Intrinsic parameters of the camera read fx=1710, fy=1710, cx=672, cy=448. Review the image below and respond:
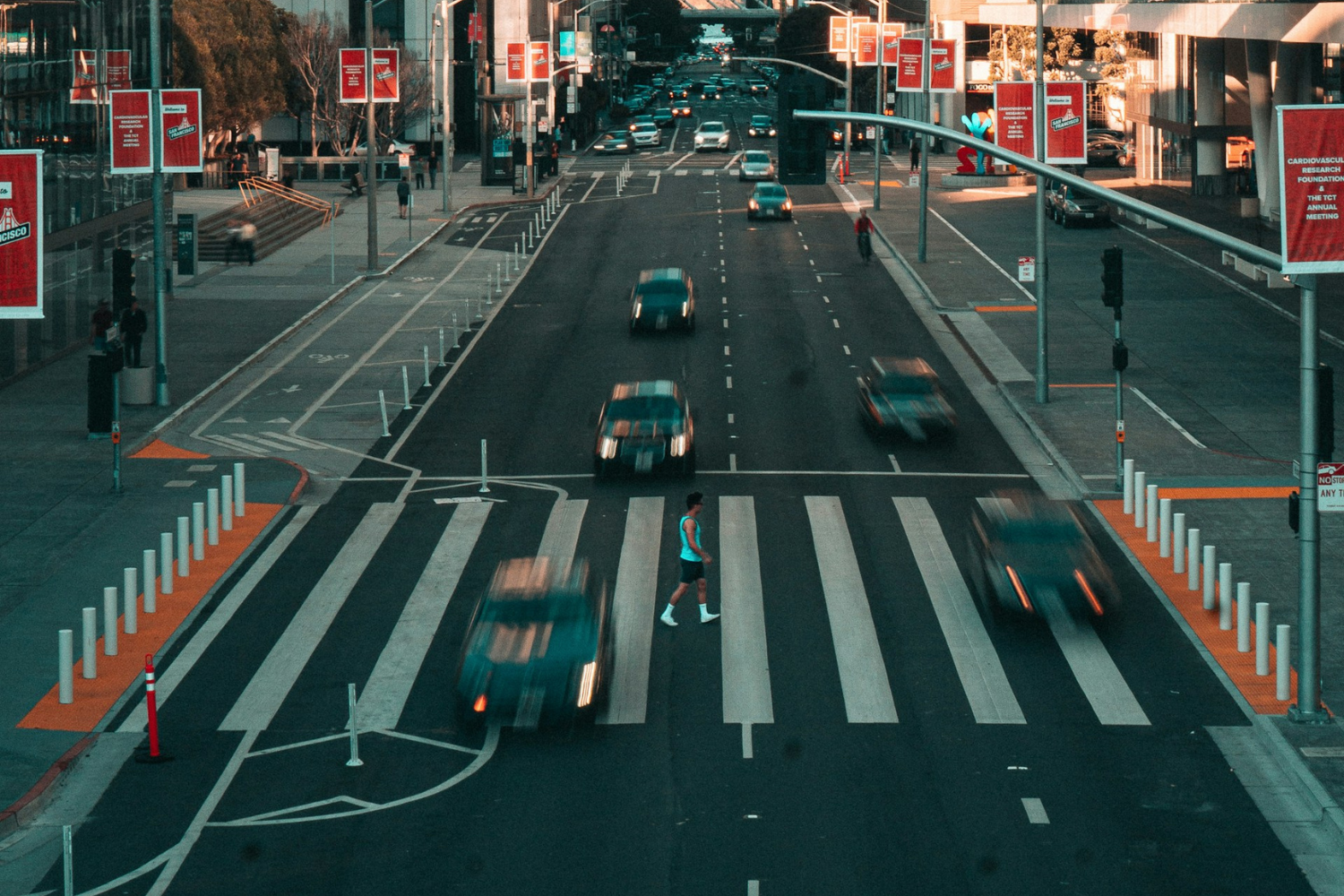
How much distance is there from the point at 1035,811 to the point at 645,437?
14.2 m

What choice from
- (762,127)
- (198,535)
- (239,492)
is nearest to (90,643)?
(198,535)

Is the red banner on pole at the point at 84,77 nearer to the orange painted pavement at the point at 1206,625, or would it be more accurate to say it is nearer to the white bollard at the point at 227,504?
the white bollard at the point at 227,504

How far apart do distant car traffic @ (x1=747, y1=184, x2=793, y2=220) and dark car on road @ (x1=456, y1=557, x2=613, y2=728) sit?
47344 mm

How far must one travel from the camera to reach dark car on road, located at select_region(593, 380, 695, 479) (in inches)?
A: 1140

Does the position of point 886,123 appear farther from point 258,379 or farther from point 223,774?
point 258,379

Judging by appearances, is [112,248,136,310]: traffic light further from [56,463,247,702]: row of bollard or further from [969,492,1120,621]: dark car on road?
[969,492,1120,621]: dark car on road

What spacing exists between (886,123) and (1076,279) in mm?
35592

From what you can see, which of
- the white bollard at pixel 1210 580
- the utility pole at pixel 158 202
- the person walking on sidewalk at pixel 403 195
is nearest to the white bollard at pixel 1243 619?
the white bollard at pixel 1210 580

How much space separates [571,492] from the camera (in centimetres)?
2856

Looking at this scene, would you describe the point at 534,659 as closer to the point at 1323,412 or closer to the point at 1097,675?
the point at 1097,675

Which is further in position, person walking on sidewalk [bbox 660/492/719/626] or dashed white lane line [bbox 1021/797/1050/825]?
person walking on sidewalk [bbox 660/492/719/626]

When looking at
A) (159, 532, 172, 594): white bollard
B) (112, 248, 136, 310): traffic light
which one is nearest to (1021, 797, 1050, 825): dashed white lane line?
(159, 532, 172, 594): white bollard

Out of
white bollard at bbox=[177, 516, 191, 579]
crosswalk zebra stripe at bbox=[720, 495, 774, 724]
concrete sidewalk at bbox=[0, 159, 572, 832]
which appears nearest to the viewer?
crosswalk zebra stripe at bbox=[720, 495, 774, 724]

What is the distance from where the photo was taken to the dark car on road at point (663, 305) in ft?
140
